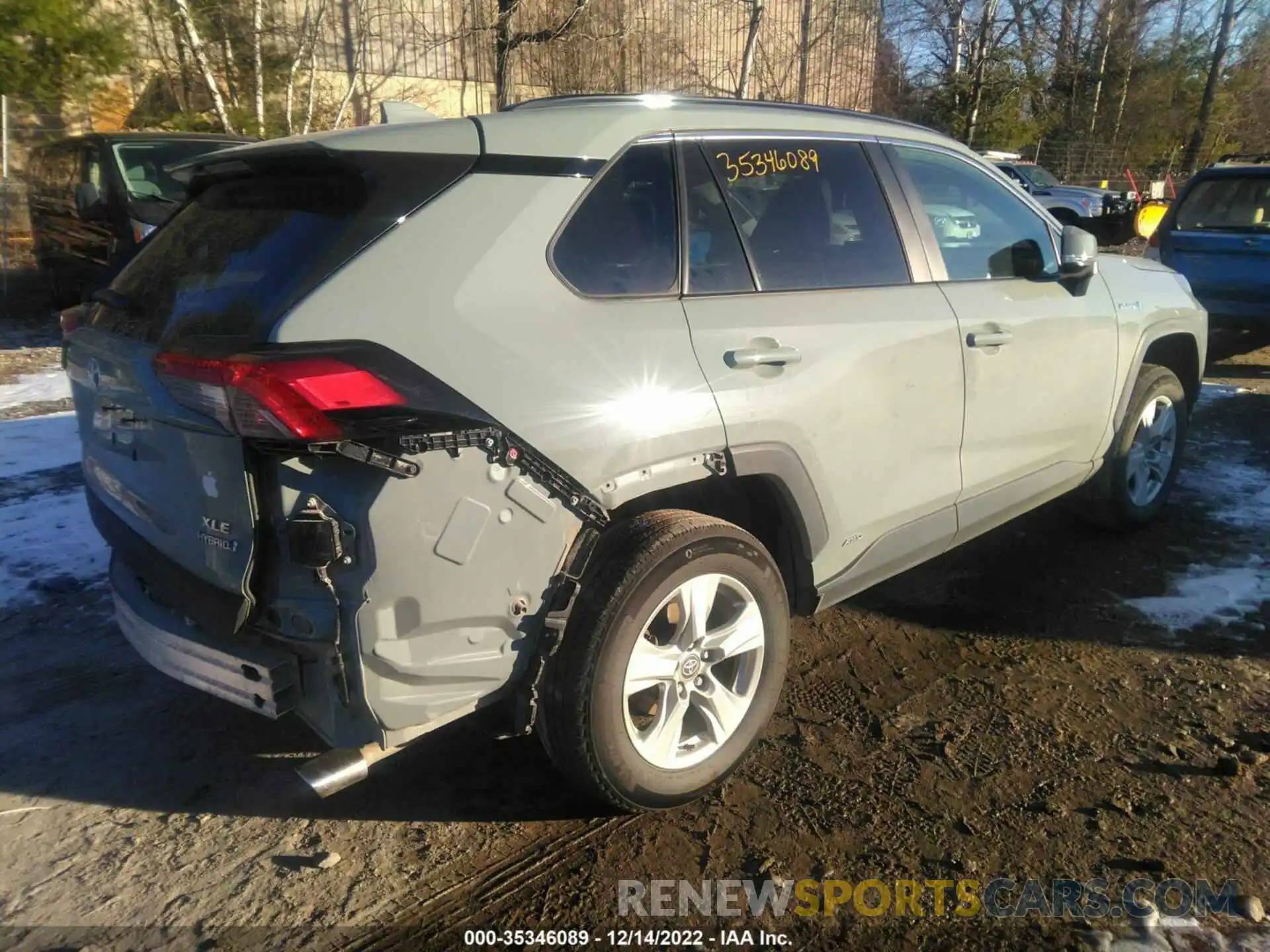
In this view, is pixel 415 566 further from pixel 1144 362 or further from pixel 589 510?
pixel 1144 362

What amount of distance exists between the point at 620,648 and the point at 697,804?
0.68 metres

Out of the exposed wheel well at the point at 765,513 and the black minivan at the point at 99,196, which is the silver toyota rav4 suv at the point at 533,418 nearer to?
the exposed wheel well at the point at 765,513

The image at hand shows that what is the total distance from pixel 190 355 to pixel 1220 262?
888cm

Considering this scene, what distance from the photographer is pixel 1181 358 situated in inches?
200

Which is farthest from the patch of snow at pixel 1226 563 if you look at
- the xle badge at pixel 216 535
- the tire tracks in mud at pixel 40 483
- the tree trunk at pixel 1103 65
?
the tree trunk at pixel 1103 65

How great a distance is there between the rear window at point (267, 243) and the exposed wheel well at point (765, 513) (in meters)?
1.12

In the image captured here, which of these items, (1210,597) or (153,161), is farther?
(153,161)

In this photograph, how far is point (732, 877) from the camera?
260 cm

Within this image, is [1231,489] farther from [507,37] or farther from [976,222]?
[507,37]

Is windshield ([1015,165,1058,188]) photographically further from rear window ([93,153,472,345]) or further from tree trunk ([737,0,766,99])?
rear window ([93,153,472,345])

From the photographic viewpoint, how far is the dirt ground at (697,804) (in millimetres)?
2471

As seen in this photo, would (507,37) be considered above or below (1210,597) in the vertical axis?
above

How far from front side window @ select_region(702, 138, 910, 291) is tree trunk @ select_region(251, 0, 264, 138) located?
14.7 metres

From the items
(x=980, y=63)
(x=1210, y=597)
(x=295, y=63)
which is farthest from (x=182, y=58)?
(x=980, y=63)
